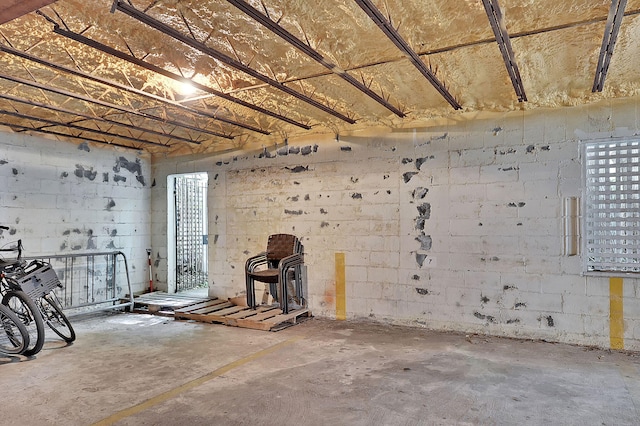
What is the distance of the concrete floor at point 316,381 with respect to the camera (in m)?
2.91

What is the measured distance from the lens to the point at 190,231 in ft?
27.3

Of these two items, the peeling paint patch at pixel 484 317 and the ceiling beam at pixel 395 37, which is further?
the peeling paint patch at pixel 484 317

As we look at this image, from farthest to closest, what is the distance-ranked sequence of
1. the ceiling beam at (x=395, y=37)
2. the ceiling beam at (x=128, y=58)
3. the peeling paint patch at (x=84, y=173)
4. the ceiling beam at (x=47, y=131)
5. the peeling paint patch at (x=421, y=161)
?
the peeling paint patch at (x=84, y=173)
the ceiling beam at (x=47, y=131)
the peeling paint patch at (x=421, y=161)
the ceiling beam at (x=128, y=58)
the ceiling beam at (x=395, y=37)

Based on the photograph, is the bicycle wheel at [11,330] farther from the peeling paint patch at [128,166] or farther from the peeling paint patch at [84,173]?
the peeling paint patch at [128,166]

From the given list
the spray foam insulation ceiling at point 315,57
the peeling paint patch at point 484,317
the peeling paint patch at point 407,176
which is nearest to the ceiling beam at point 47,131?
the spray foam insulation ceiling at point 315,57

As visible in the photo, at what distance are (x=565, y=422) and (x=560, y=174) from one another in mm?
2904

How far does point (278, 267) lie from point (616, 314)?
397 cm

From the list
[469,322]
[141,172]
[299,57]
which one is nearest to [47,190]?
[141,172]

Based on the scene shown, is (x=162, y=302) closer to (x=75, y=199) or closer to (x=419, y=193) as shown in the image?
(x=75, y=199)

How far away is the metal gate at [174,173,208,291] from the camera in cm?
784

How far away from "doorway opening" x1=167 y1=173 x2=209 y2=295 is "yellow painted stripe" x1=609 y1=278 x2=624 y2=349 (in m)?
6.15

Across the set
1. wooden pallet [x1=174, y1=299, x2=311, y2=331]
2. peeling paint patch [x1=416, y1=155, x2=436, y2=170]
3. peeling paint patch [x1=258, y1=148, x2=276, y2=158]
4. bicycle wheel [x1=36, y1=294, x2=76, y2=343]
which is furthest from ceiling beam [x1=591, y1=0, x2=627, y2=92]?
bicycle wheel [x1=36, y1=294, x2=76, y2=343]

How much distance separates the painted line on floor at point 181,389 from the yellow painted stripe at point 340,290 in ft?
4.56

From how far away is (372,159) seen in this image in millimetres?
5797
